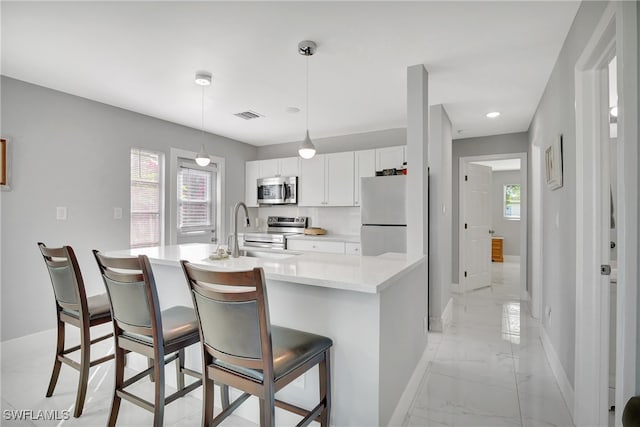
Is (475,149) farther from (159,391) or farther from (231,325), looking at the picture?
(159,391)

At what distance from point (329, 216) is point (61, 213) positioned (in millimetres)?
3463

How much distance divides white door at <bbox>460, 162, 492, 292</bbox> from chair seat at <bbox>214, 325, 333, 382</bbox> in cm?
422

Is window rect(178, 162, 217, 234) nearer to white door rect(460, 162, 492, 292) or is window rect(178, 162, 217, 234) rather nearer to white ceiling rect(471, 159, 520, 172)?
white door rect(460, 162, 492, 292)

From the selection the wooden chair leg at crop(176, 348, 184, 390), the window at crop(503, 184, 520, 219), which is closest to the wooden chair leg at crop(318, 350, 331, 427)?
the wooden chair leg at crop(176, 348, 184, 390)

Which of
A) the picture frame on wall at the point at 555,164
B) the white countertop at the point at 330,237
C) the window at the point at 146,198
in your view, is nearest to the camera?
the picture frame on wall at the point at 555,164

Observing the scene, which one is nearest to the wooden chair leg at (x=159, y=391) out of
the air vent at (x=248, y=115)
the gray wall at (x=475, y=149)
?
the air vent at (x=248, y=115)

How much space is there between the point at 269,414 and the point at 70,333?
10.2 feet

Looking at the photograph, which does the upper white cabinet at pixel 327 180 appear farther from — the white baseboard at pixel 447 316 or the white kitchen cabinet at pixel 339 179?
the white baseboard at pixel 447 316

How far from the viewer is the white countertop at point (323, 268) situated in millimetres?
1526

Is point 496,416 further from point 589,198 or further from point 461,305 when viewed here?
point 461,305

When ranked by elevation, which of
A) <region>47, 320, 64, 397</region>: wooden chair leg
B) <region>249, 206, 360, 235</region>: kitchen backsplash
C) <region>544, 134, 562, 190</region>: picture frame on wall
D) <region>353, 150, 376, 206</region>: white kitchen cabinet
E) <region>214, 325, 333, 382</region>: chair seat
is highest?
<region>353, 150, 376, 206</region>: white kitchen cabinet

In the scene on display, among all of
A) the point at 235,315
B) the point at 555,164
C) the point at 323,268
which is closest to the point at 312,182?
the point at 555,164

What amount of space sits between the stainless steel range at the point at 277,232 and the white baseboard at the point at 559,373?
340cm

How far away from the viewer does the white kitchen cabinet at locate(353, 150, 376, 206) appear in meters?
4.67
